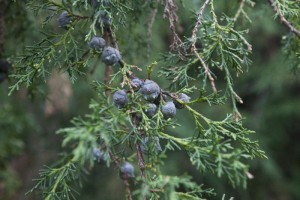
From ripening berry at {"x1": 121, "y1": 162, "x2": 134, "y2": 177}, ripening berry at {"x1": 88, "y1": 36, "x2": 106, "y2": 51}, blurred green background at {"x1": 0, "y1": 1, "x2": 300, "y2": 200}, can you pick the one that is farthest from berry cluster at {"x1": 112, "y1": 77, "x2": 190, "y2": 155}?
blurred green background at {"x1": 0, "y1": 1, "x2": 300, "y2": 200}

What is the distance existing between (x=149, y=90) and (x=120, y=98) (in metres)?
0.07

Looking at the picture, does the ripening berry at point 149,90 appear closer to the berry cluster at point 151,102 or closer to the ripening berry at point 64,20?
the berry cluster at point 151,102

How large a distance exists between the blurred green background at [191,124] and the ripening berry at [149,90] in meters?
1.83

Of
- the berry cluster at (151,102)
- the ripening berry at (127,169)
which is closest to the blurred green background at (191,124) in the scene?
the ripening berry at (127,169)

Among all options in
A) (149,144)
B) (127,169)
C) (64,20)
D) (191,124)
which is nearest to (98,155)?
(127,169)

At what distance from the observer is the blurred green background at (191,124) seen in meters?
3.26

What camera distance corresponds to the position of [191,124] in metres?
4.38

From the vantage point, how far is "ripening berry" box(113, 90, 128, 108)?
1.11 meters

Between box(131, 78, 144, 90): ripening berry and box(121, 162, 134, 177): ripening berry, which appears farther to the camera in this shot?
box(121, 162, 134, 177): ripening berry

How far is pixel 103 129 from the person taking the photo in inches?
38.0

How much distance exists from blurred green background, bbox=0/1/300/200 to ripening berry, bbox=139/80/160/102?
1.83 m

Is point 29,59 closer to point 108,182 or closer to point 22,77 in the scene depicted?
point 22,77

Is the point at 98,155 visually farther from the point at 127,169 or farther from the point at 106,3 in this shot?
the point at 106,3

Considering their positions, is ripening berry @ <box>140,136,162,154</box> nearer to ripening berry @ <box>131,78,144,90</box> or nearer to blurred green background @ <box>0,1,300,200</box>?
ripening berry @ <box>131,78,144,90</box>
